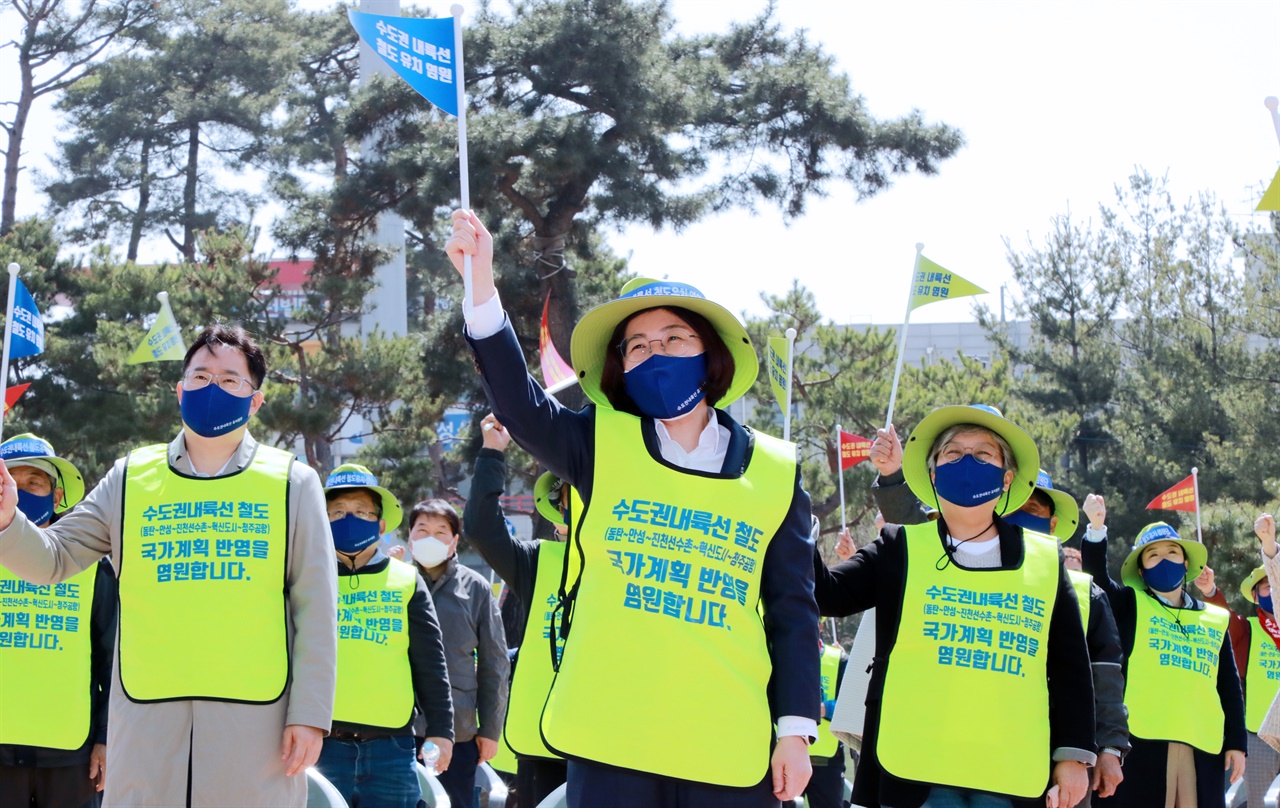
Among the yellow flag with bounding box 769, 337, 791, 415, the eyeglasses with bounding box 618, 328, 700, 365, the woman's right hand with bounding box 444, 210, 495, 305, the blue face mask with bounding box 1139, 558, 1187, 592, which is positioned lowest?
the blue face mask with bounding box 1139, 558, 1187, 592

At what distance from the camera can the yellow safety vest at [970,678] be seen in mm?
4562

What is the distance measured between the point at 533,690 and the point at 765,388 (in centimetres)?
1596

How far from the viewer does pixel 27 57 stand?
81.9 ft

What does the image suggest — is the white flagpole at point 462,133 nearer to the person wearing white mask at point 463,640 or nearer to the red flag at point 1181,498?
the person wearing white mask at point 463,640

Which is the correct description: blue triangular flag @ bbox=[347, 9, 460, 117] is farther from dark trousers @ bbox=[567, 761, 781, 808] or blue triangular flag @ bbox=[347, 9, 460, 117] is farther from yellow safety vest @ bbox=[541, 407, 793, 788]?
dark trousers @ bbox=[567, 761, 781, 808]

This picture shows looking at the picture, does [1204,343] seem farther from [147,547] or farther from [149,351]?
[147,547]

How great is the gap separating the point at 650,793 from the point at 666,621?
0.38 meters

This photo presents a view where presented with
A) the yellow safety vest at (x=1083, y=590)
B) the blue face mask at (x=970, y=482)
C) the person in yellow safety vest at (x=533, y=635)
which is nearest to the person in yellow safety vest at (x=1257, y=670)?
the yellow safety vest at (x=1083, y=590)

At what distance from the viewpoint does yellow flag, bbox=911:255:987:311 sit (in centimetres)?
902

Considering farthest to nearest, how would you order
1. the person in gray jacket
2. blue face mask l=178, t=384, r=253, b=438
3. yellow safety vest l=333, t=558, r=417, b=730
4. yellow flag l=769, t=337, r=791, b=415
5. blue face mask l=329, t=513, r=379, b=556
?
yellow flag l=769, t=337, r=791, b=415 < blue face mask l=329, t=513, r=379, b=556 < yellow safety vest l=333, t=558, r=417, b=730 < the person in gray jacket < blue face mask l=178, t=384, r=253, b=438

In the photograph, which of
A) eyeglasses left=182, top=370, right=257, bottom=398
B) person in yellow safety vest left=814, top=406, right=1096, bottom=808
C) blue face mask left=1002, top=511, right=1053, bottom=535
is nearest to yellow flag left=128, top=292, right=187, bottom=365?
eyeglasses left=182, top=370, right=257, bottom=398

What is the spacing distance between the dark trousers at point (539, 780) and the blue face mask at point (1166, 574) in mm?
3360

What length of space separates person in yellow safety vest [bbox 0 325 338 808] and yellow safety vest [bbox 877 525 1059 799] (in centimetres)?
183

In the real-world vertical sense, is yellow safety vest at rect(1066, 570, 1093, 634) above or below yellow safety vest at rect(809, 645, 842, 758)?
above
